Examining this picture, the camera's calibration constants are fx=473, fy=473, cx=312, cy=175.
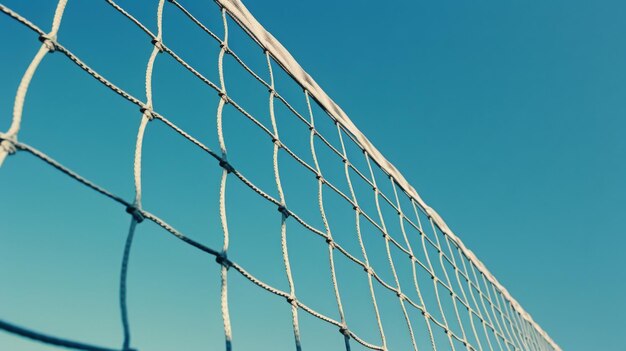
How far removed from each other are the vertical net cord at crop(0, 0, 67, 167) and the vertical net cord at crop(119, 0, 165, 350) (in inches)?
9.1

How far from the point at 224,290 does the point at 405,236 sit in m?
1.43

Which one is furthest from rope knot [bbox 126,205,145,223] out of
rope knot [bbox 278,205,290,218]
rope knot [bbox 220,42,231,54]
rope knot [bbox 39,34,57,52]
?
rope knot [bbox 220,42,231,54]

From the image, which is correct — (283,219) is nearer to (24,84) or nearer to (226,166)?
(226,166)

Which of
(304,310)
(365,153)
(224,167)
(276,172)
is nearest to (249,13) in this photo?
(276,172)

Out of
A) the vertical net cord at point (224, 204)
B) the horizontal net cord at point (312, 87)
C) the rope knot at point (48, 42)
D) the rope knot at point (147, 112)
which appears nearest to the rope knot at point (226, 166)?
the vertical net cord at point (224, 204)

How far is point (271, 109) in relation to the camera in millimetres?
1726

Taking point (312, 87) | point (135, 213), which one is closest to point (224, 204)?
point (135, 213)

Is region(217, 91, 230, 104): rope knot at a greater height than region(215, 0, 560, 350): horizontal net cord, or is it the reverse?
region(215, 0, 560, 350): horizontal net cord

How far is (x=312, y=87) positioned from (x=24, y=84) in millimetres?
1313

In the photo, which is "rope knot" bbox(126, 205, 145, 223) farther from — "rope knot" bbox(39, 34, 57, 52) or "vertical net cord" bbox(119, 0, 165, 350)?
"rope knot" bbox(39, 34, 57, 52)

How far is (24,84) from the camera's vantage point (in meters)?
0.78

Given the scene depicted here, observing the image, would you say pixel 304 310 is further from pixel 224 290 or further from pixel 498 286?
pixel 498 286

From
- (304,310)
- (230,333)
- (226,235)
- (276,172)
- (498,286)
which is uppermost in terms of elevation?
(498,286)

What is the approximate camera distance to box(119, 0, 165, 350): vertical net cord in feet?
2.44
